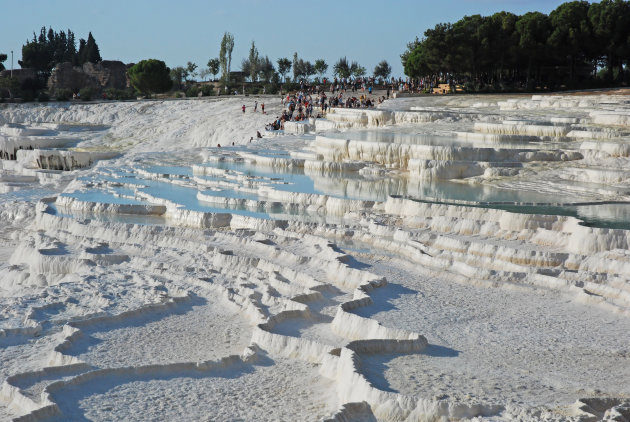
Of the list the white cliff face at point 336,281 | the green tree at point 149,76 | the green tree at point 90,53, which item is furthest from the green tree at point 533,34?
the green tree at point 90,53

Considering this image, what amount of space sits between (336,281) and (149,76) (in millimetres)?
35248

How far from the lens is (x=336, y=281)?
861 centimetres

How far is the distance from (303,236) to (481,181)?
12.5 feet

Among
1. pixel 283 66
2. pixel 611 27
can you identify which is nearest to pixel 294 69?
pixel 283 66

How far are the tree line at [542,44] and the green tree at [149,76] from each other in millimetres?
15363

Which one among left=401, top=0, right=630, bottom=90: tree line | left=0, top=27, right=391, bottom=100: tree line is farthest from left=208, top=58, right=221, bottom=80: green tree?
left=401, top=0, right=630, bottom=90: tree line

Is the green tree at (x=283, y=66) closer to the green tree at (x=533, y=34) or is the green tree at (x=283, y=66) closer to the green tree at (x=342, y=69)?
the green tree at (x=342, y=69)

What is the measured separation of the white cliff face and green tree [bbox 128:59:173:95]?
25.3 meters

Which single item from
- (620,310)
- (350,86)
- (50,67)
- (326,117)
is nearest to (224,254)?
(620,310)

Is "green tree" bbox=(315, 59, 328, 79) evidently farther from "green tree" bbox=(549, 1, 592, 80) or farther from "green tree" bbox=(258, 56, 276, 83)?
"green tree" bbox=(549, 1, 592, 80)

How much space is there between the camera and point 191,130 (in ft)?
96.1

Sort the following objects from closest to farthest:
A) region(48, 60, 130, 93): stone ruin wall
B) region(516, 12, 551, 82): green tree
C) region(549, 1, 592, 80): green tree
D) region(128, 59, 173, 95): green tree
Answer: region(549, 1, 592, 80): green tree → region(516, 12, 551, 82): green tree → region(48, 60, 130, 93): stone ruin wall → region(128, 59, 173, 95): green tree

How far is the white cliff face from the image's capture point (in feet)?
18.7

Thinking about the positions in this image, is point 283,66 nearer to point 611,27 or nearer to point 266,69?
point 266,69
